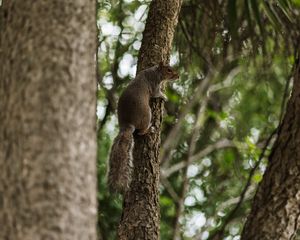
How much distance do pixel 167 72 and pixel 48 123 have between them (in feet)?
10.6

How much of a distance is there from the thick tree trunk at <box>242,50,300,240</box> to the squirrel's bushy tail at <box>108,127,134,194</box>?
49.0 inches

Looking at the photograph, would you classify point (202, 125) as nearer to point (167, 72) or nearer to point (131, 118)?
point (167, 72)

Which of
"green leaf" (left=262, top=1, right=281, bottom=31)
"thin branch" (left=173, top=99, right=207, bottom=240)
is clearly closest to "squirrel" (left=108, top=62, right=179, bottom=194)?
"green leaf" (left=262, top=1, right=281, bottom=31)

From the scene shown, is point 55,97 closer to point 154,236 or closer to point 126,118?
point 154,236

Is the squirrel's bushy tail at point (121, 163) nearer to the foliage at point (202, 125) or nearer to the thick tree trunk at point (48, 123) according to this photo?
the thick tree trunk at point (48, 123)

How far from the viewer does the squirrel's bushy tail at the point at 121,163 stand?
440cm

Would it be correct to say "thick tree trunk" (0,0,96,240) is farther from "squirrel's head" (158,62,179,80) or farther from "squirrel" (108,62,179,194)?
"squirrel's head" (158,62,179,80)

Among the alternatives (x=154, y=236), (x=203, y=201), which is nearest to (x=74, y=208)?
(x=154, y=236)

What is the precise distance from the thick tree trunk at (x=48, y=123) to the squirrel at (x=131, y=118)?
71.0 inches

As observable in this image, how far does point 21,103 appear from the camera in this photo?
8.23 ft

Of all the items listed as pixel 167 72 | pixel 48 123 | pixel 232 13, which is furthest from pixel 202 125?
pixel 48 123

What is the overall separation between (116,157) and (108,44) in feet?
15.4

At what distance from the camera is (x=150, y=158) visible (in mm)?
4469

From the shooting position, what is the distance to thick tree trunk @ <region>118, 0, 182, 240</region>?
4242 millimetres
